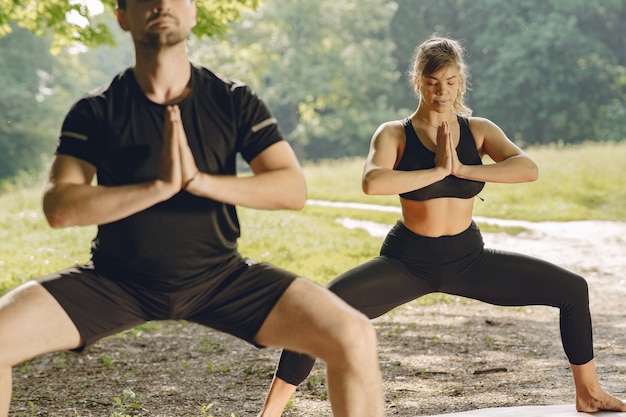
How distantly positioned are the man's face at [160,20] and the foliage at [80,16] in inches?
312

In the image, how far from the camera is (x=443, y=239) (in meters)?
4.15

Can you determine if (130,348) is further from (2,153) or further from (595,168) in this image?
(2,153)

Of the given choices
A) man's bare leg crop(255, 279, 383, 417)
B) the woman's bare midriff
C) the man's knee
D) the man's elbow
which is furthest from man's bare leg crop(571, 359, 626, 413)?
the man's elbow

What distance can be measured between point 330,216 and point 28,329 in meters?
15.1

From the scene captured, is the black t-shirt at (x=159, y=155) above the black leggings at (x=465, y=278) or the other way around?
above

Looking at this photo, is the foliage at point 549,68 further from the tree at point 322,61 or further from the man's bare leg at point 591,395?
the man's bare leg at point 591,395

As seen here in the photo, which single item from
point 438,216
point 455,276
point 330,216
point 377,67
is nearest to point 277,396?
point 455,276

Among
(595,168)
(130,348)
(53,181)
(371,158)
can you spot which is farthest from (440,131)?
(595,168)

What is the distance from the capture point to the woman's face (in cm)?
405

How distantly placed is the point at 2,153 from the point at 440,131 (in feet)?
124

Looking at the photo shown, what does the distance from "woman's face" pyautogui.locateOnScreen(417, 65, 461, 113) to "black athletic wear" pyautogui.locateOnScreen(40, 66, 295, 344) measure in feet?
4.35

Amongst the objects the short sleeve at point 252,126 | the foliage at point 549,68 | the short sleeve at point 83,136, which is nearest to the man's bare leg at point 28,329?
the short sleeve at point 83,136

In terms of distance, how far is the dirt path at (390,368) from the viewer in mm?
5496

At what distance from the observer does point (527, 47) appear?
4056cm
